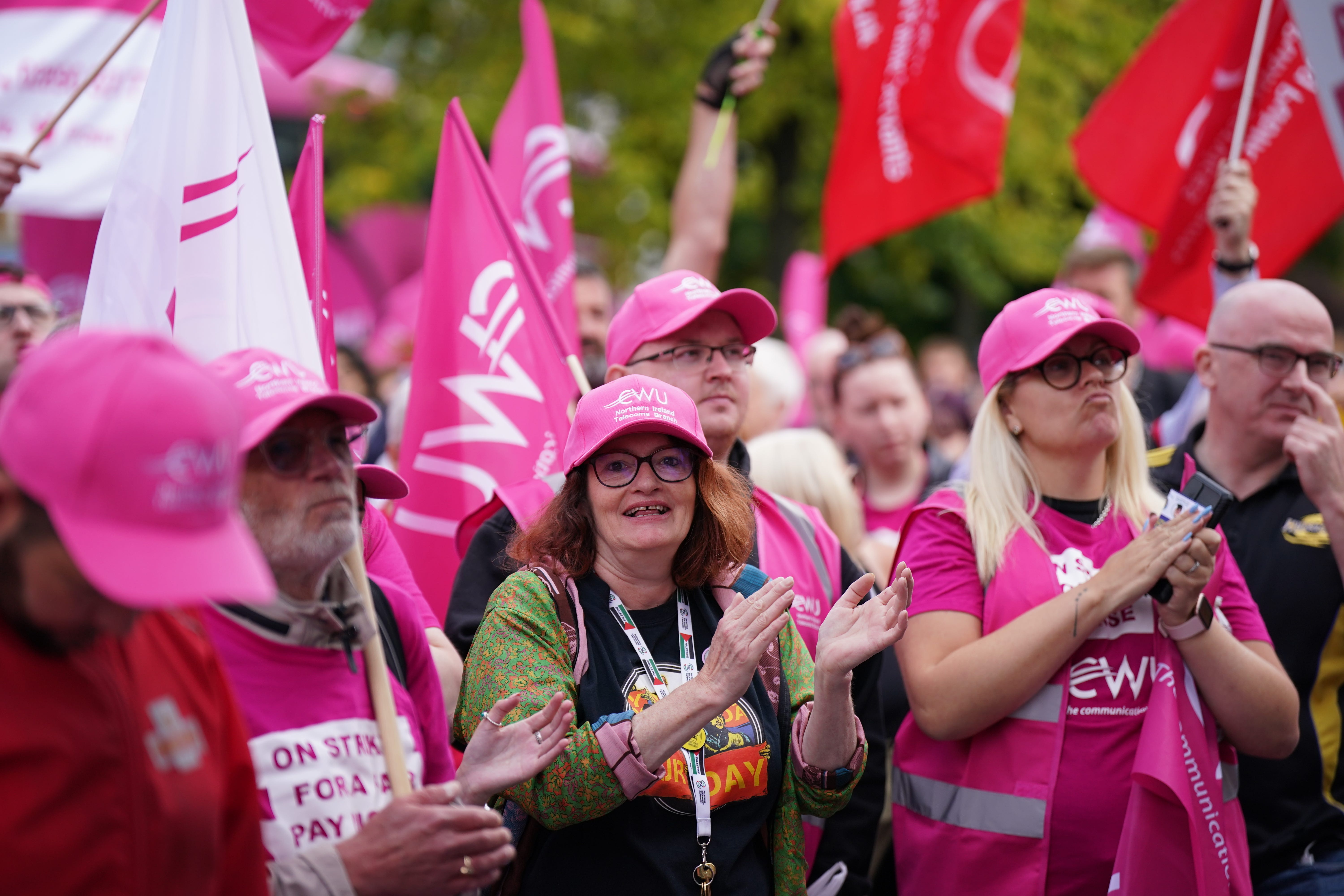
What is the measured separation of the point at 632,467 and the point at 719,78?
2898 mm

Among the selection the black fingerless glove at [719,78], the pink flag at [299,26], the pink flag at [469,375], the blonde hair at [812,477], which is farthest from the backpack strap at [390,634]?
the black fingerless glove at [719,78]

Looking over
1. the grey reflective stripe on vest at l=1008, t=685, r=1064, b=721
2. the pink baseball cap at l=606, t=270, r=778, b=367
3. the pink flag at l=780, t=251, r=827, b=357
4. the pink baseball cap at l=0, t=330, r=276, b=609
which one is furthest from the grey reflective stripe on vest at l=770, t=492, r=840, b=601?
the pink flag at l=780, t=251, r=827, b=357

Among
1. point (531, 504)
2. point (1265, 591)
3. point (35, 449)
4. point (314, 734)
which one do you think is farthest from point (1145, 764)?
point (35, 449)

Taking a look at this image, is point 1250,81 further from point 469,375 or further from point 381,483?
point 381,483

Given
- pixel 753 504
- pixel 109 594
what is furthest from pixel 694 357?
pixel 109 594

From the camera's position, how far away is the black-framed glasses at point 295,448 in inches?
88.9

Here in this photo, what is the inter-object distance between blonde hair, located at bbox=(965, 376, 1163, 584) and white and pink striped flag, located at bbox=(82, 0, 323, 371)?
1.77m

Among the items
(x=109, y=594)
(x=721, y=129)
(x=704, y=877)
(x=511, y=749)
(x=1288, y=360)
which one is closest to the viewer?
(x=109, y=594)

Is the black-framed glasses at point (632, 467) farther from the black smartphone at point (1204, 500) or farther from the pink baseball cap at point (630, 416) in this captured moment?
the black smartphone at point (1204, 500)

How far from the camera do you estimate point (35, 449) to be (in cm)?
166

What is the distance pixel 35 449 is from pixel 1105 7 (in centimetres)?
1542

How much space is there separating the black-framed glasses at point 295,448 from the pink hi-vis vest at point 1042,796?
71.2 inches

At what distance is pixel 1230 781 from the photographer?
3.38 m

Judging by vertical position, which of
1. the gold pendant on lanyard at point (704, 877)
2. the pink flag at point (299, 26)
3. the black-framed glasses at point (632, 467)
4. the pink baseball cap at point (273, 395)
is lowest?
the gold pendant on lanyard at point (704, 877)
